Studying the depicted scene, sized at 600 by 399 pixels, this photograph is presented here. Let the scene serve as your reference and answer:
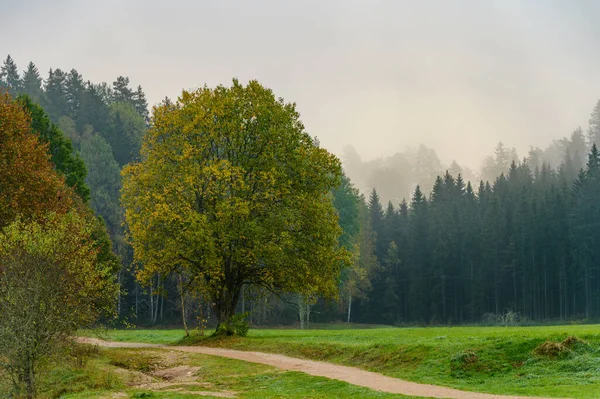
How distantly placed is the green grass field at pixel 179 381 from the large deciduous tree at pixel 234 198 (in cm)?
849

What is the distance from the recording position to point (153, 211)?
40.8 metres

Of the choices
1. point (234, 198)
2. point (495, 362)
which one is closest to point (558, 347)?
point (495, 362)

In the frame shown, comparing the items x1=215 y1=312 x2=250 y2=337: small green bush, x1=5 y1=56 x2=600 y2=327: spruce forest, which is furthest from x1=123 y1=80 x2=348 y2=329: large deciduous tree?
x1=5 y1=56 x2=600 y2=327: spruce forest

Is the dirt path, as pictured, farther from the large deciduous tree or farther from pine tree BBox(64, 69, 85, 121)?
pine tree BBox(64, 69, 85, 121)

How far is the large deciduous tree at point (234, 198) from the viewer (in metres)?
40.0

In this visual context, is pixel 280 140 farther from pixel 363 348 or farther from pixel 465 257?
pixel 465 257

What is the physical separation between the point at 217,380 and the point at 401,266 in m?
90.3

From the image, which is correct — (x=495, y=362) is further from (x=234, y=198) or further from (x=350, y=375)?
(x=234, y=198)

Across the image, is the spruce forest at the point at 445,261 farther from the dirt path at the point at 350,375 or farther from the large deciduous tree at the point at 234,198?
the dirt path at the point at 350,375

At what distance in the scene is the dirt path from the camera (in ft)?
65.8

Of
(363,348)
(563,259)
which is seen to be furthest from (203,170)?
(563,259)

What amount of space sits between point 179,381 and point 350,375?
7291 millimetres

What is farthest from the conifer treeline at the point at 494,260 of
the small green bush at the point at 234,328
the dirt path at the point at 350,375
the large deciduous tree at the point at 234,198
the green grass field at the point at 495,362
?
the green grass field at the point at 495,362

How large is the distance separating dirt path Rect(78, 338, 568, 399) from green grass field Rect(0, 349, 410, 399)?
2.44 ft
